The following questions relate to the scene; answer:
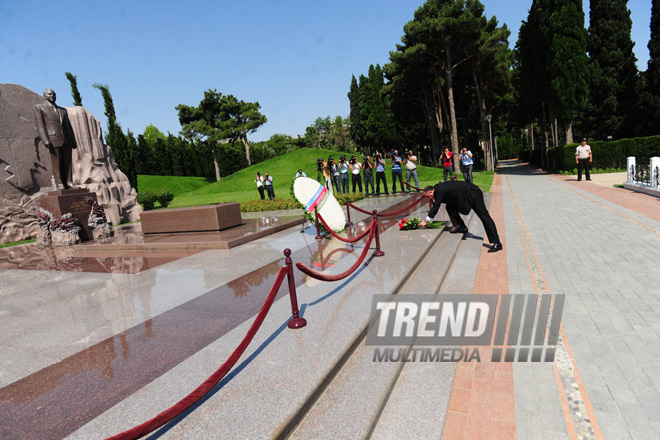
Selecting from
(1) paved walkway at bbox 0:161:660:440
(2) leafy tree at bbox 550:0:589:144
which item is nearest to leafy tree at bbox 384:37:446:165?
(2) leafy tree at bbox 550:0:589:144

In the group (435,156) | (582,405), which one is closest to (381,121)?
(435,156)

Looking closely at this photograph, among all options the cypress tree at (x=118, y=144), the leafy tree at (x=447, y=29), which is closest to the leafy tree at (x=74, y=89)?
the cypress tree at (x=118, y=144)

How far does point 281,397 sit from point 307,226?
8.44 meters

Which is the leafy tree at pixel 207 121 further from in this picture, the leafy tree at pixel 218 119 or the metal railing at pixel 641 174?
the metal railing at pixel 641 174

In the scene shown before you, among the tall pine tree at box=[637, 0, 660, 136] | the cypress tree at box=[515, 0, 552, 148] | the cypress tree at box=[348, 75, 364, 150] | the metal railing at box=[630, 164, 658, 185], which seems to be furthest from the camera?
the cypress tree at box=[348, 75, 364, 150]

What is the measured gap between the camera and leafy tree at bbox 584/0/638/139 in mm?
31859

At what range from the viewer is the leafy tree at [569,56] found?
82.1 feet

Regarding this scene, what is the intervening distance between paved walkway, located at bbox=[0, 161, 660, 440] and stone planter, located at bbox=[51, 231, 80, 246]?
3.20 meters

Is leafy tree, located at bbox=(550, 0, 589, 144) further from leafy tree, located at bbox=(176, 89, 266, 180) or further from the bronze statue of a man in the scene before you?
leafy tree, located at bbox=(176, 89, 266, 180)

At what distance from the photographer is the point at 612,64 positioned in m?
32.6

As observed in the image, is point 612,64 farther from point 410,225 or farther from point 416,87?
point 410,225

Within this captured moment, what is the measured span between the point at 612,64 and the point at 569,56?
37.9 ft

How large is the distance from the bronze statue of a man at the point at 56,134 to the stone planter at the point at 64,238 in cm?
182

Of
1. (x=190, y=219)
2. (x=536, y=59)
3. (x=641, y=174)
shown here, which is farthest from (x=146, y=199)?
(x=536, y=59)
